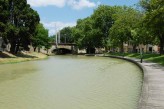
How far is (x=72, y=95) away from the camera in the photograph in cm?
1938

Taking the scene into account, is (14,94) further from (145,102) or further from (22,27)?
(22,27)

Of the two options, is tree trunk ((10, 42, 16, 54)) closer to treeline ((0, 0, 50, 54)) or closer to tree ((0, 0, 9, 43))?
treeline ((0, 0, 50, 54))

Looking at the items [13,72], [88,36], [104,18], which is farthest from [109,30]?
[13,72]

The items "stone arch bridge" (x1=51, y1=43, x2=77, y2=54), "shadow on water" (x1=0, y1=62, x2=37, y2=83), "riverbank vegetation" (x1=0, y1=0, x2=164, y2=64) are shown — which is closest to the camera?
"shadow on water" (x1=0, y1=62, x2=37, y2=83)

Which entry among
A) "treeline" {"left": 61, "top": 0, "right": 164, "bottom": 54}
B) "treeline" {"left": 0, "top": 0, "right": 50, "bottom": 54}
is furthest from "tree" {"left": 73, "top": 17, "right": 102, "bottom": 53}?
"treeline" {"left": 0, "top": 0, "right": 50, "bottom": 54}

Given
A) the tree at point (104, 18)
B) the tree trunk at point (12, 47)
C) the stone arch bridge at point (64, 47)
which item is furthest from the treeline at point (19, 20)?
the stone arch bridge at point (64, 47)

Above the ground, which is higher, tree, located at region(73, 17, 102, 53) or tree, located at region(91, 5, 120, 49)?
tree, located at region(91, 5, 120, 49)

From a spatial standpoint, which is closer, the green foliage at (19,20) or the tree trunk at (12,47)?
the green foliage at (19,20)

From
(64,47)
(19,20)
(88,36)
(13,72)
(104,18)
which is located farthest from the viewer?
(64,47)

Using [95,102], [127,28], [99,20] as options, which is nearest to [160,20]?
[95,102]

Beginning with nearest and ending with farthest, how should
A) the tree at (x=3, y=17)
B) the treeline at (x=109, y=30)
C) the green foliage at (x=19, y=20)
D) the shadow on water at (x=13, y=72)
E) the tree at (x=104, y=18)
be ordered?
1. the shadow on water at (x=13, y=72)
2. the tree at (x=3, y=17)
3. the green foliage at (x=19, y=20)
4. the treeline at (x=109, y=30)
5. the tree at (x=104, y=18)

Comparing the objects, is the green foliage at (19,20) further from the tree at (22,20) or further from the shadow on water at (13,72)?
the shadow on water at (13,72)

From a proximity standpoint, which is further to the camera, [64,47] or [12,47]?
[64,47]

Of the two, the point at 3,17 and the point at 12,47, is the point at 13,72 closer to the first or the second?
the point at 3,17
